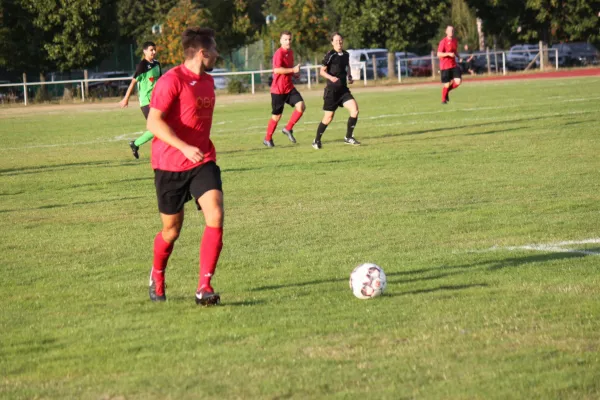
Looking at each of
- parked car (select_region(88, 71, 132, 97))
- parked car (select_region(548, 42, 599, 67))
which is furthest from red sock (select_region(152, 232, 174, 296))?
parked car (select_region(548, 42, 599, 67))

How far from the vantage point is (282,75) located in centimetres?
2066

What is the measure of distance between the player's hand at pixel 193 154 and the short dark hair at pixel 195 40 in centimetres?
75

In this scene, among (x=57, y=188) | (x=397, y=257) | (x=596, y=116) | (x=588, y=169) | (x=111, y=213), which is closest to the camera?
(x=397, y=257)

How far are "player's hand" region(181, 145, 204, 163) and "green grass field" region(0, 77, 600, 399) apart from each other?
40.9 inches

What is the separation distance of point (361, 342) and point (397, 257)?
278 cm

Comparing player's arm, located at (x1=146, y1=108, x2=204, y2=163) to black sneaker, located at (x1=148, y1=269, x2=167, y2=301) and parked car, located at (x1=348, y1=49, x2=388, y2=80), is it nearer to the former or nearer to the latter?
black sneaker, located at (x1=148, y1=269, x2=167, y2=301)

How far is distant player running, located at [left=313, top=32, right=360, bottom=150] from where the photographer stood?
64.1 feet

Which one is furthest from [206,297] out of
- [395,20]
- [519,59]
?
[519,59]

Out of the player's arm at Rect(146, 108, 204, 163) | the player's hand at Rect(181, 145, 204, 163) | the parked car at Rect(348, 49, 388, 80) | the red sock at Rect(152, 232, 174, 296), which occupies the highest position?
the parked car at Rect(348, 49, 388, 80)

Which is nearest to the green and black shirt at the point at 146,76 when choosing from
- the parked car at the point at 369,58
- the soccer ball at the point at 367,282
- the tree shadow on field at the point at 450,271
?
the tree shadow on field at the point at 450,271

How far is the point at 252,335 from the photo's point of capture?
6344mm

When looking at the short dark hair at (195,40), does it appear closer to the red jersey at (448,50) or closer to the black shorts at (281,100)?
the black shorts at (281,100)

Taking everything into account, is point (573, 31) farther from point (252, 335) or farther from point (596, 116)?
point (252, 335)

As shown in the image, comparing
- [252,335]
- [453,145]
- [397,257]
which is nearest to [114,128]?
[453,145]
